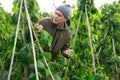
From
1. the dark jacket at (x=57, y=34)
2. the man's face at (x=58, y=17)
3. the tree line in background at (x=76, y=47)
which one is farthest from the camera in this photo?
the dark jacket at (x=57, y=34)

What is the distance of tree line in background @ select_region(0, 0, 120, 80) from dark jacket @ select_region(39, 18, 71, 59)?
0.41 ft

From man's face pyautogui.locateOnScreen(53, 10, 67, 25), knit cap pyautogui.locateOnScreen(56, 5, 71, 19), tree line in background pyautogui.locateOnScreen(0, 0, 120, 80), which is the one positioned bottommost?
tree line in background pyautogui.locateOnScreen(0, 0, 120, 80)

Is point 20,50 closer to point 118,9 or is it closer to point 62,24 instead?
point 62,24

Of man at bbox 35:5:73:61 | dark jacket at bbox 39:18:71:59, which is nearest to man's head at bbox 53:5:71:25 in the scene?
man at bbox 35:5:73:61

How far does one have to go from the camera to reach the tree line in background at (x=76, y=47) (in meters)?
3.31

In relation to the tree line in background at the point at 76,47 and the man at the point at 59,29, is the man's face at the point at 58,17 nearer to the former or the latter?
the man at the point at 59,29

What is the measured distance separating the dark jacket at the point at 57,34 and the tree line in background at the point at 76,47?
→ 0.13 metres

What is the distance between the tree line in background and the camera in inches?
130

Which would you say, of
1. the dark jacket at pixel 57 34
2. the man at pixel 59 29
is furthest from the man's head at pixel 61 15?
the dark jacket at pixel 57 34

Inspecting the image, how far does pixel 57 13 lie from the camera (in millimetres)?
4406

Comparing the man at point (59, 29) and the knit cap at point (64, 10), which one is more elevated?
the knit cap at point (64, 10)

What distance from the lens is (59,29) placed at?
4535 mm

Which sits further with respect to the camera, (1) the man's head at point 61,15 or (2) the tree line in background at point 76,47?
(1) the man's head at point 61,15

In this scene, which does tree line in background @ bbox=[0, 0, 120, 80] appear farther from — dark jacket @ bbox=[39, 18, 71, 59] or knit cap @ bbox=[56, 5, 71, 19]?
knit cap @ bbox=[56, 5, 71, 19]
